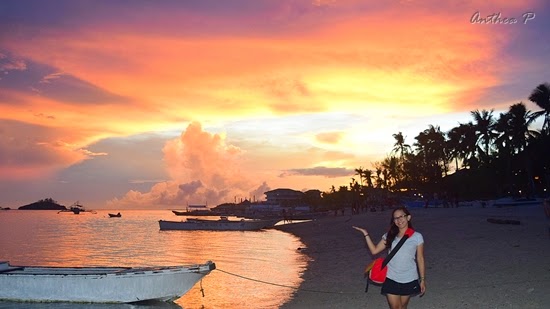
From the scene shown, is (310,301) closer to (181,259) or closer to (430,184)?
(181,259)

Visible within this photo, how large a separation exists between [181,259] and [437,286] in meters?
23.4

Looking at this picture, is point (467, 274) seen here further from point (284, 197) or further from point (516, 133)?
point (284, 197)

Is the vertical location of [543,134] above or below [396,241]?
above

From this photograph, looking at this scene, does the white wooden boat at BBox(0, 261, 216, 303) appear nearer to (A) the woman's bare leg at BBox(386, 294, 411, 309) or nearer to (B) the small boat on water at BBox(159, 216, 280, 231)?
(A) the woman's bare leg at BBox(386, 294, 411, 309)

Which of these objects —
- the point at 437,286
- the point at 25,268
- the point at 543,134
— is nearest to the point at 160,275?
the point at 25,268

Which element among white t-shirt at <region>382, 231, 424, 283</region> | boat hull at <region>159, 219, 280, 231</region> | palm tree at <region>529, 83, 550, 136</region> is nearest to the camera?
white t-shirt at <region>382, 231, 424, 283</region>

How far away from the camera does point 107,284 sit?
16.3 metres

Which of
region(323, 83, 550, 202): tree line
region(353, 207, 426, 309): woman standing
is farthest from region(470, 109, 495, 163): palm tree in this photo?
region(353, 207, 426, 309): woman standing

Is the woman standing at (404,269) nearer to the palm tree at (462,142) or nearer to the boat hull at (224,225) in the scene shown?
the boat hull at (224,225)

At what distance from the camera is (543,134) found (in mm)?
59406

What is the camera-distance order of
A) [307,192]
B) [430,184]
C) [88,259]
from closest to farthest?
[88,259] < [430,184] < [307,192]

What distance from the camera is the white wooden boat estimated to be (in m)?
16.1

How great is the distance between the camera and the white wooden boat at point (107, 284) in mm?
16109

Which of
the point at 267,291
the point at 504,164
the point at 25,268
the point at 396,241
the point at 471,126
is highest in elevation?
the point at 471,126
